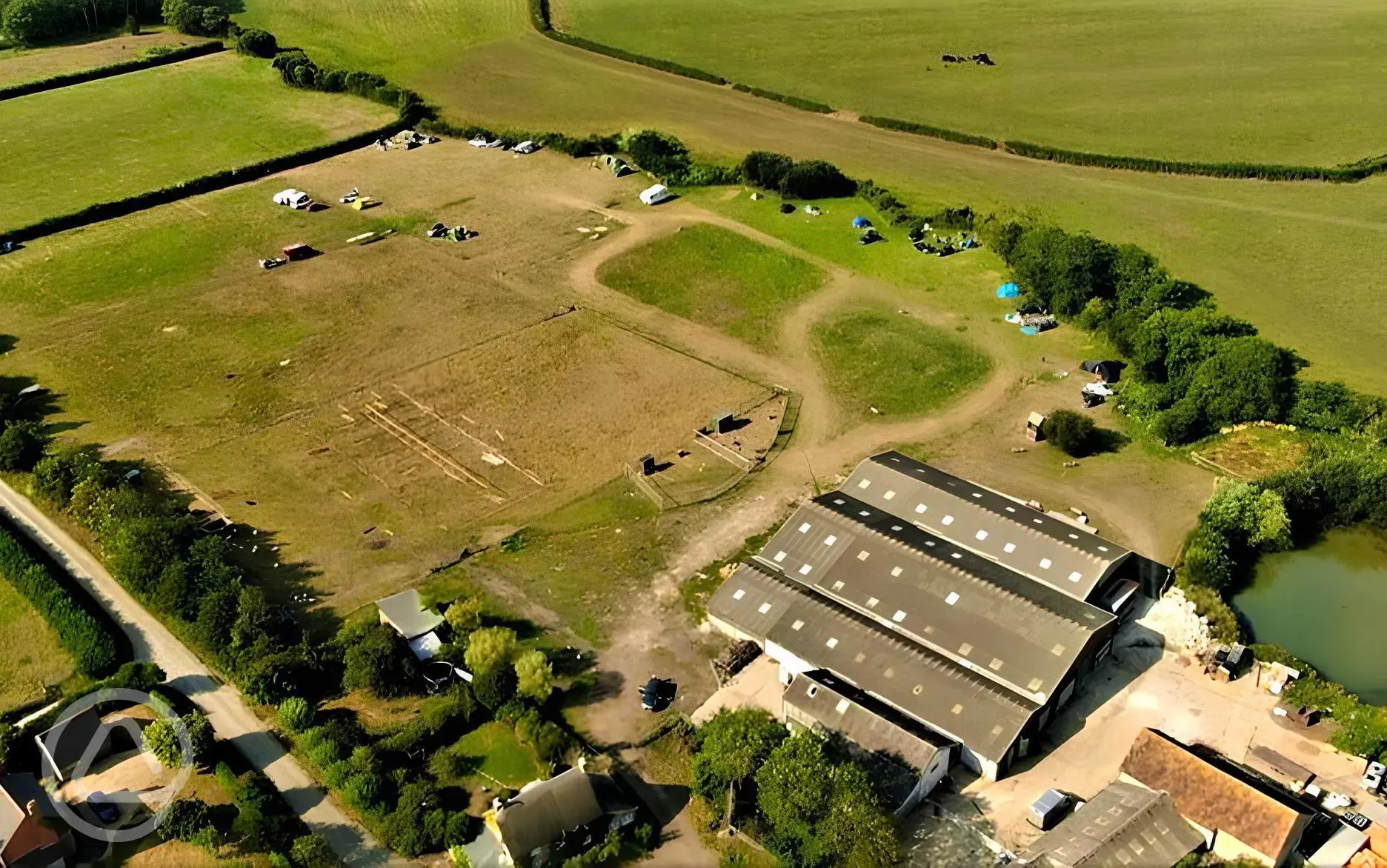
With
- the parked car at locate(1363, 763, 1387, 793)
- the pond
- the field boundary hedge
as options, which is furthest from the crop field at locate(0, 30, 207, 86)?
the parked car at locate(1363, 763, 1387, 793)

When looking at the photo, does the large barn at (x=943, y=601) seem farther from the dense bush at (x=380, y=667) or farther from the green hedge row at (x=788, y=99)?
the green hedge row at (x=788, y=99)

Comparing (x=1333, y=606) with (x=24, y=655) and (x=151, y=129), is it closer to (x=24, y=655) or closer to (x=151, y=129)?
Answer: (x=24, y=655)

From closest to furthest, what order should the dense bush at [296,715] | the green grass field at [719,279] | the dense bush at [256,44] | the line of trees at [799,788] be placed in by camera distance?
the line of trees at [799,788], the dense bush at [296,715], the green grass field at [719,279], the dense bush at [256,44]

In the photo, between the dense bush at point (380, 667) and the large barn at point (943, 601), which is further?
the dense bush at point (380, 667)

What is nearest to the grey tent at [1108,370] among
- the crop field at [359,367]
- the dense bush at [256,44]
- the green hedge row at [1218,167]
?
the crop field at [359,367]

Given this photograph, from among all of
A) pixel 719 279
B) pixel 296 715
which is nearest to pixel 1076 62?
pixel 719 279

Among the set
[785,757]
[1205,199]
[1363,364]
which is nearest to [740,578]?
[785,757]

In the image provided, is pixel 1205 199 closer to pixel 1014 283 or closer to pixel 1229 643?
pixel 1014 283
